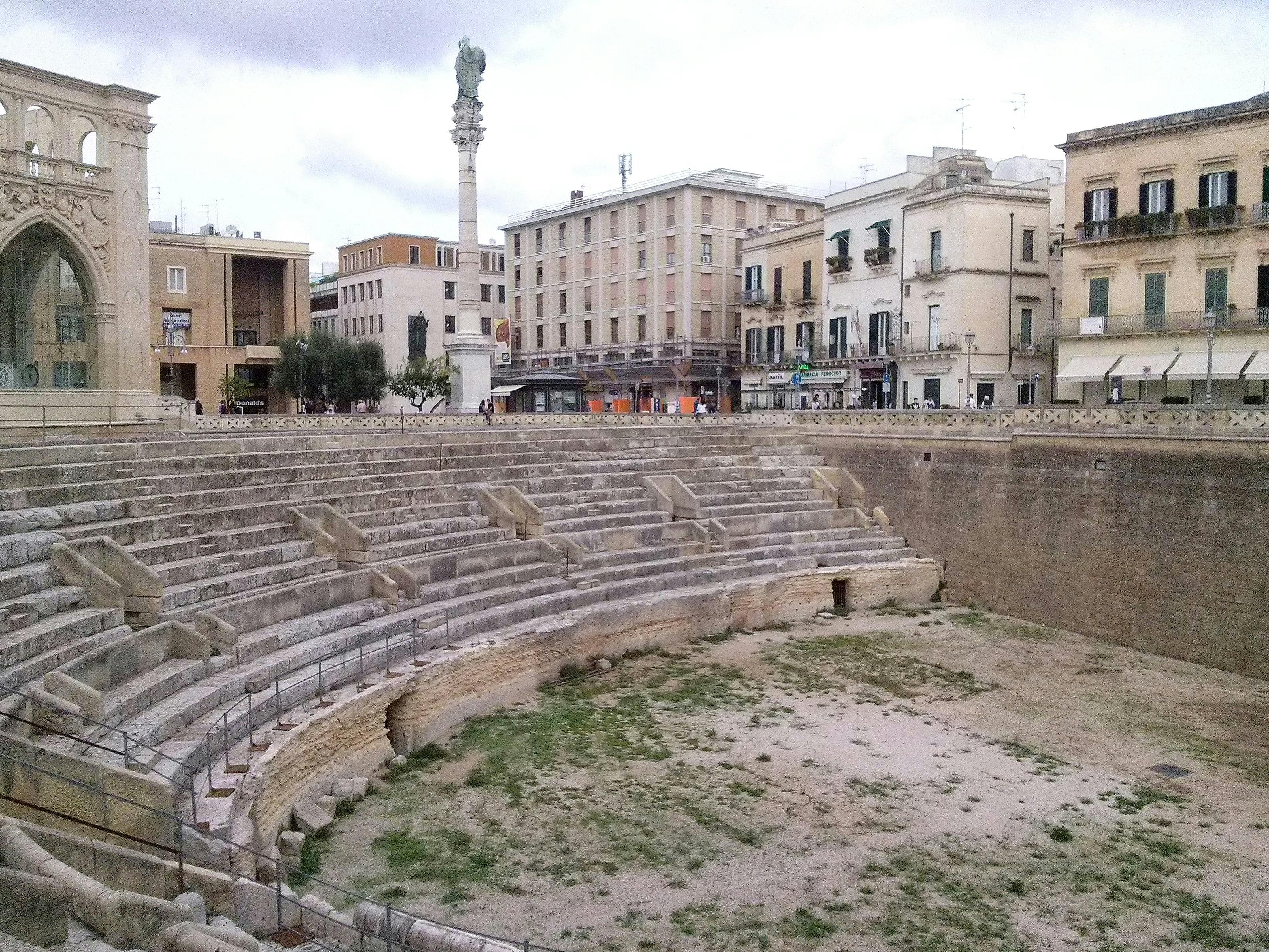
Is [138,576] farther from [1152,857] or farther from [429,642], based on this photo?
[1152,857]

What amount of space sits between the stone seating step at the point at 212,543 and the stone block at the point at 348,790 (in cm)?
420

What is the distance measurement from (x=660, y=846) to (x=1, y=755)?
22.6 ft

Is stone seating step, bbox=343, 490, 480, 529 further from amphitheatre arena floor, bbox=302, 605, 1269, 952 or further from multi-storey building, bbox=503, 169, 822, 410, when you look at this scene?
multi-storey building, bbox=503, 169, 822, 410

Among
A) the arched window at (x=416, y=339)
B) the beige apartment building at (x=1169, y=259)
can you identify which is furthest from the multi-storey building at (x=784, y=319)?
the arched window at (x=416, y=339)

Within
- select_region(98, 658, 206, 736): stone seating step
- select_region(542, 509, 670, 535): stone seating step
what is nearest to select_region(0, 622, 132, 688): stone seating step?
select_region(98, 658, 206, 736): stone seating step

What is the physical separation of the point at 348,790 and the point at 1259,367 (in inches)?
1009

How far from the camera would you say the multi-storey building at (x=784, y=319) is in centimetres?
4456

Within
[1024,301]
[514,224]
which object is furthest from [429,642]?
[514,224]

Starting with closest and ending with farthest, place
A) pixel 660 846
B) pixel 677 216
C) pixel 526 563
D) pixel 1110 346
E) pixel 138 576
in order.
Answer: pixel 660 846, pixel 138 576, pixel 526 563, pixel 1110 346, pixel 677 216

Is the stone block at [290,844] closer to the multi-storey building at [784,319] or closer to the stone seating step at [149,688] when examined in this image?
the stone seating step at [149,688]

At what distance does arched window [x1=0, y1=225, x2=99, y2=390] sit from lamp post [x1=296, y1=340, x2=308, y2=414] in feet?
59.7

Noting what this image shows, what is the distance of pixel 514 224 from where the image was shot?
58281mm

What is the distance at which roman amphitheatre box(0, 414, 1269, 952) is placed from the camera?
1023cm

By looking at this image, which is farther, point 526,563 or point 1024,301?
point 1024,301
